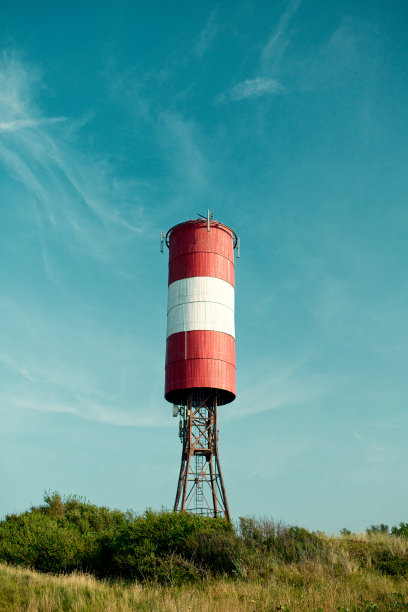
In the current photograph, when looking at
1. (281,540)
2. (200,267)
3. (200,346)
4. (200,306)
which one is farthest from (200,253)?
(281,540)

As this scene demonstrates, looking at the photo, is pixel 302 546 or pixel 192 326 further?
pixel 192 326

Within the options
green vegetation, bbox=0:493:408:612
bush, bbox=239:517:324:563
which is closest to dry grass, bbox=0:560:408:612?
green vegetation, bbox=0:493:408:612

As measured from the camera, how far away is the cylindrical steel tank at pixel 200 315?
1561 inches

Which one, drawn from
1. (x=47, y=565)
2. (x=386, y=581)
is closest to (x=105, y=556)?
(x=47, y=565)

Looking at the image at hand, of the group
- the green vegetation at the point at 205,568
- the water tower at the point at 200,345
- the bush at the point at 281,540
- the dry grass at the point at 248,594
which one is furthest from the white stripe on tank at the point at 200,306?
the dry grass at the point at 248,594

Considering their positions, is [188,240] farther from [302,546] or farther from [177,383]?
[302,546]

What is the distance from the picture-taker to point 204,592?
17.8 m

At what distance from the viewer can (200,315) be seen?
1591 inches

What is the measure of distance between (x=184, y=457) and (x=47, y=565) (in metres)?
11.4

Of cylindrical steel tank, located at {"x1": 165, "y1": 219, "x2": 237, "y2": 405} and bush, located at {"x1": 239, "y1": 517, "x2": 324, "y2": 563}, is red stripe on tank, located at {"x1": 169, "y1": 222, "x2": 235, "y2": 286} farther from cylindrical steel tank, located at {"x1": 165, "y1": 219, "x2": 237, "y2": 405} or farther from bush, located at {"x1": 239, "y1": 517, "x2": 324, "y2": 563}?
bush, located at {"x1": 239, "y1": 517, "x2": 324, "y2": 563}

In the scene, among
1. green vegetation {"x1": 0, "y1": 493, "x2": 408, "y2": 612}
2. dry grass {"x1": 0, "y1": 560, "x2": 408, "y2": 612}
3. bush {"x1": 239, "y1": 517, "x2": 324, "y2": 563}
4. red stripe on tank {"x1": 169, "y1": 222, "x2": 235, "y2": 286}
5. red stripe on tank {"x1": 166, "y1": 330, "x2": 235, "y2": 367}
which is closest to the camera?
dry grass {"x1": 0, "y1": 560, "x2": 408, "y2": 612}

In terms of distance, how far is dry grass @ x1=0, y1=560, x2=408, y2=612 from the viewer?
15.5 m

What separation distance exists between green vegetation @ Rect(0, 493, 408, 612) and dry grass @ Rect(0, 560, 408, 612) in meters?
0.04

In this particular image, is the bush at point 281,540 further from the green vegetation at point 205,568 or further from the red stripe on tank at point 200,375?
the red stripe on tank at point 200,375
